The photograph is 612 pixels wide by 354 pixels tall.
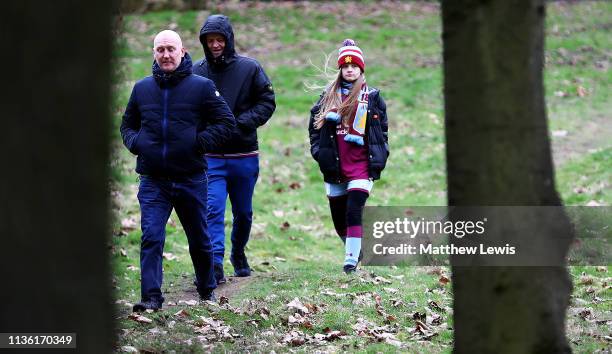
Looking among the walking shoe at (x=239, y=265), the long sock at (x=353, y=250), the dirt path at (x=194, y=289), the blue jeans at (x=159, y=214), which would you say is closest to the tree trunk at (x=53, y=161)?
the blue jeans at (x=159, y=214)

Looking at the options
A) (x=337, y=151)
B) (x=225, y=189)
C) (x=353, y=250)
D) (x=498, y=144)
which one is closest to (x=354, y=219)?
(x=353, y=250)

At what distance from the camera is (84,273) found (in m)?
3.26

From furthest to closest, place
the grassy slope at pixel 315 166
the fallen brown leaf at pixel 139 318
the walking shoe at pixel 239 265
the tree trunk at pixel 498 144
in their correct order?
the walking shoe at pixel 239 265 < the grassy slope at pixel 315 166 < the fallen brown leaf at pixel 139 318 < the tree trunk at pixel 498 144

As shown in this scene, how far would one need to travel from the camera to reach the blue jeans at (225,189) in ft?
31.2

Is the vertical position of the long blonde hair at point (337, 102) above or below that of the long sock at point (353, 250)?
above

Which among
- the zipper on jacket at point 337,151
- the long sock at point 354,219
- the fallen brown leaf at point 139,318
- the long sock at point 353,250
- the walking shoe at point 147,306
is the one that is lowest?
the fallen brown leaf at point 139,318

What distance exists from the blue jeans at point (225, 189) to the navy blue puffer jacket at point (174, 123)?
1.38 m

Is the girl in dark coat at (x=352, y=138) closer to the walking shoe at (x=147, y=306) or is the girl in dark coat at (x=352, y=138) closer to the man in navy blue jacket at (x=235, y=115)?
the man in navy blue jacket at (x=235, y=115)

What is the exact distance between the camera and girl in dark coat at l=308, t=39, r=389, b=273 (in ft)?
30.2

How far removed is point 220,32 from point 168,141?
5.97 ft

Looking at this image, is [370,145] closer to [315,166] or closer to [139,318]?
[139,318]

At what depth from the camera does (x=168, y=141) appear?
788 centimetres

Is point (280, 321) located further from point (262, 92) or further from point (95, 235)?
point (95, 235)

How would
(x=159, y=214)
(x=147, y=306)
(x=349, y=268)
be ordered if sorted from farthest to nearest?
(x=349, y=268) < (x=159, y=214) < (x=147, y=306)
